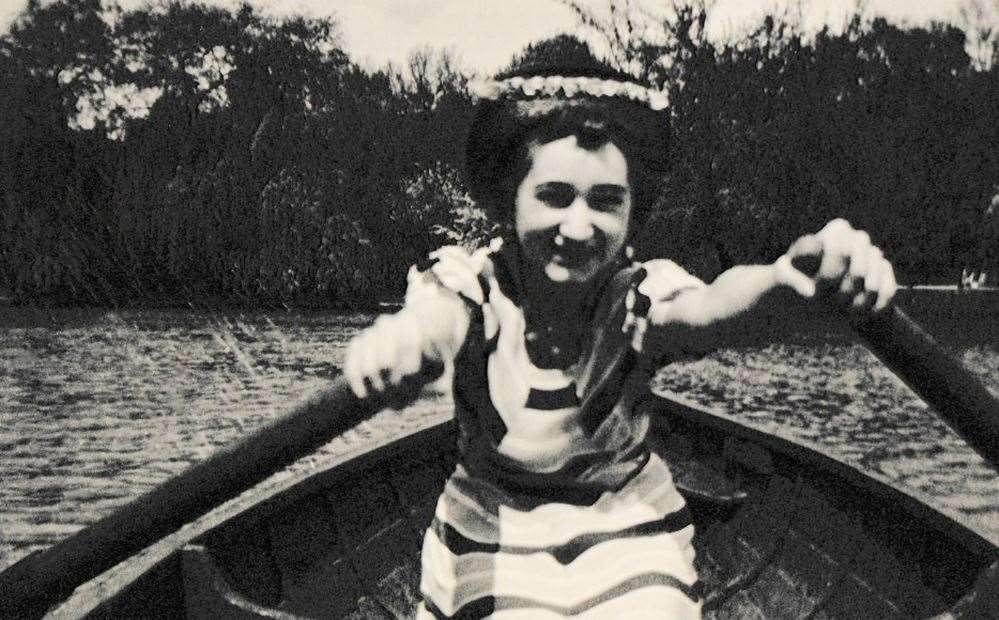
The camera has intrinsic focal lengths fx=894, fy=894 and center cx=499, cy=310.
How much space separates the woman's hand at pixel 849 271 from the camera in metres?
1.04

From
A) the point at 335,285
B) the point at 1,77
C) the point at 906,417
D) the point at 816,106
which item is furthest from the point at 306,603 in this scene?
the point at 1,77

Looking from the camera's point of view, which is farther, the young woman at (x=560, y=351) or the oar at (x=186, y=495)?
the young woman at (x=560, y=351)

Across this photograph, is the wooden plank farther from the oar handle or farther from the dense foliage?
the dense foliage

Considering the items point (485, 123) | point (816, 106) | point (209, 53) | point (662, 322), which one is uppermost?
point (209, 53)

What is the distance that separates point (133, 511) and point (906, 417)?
481 inches

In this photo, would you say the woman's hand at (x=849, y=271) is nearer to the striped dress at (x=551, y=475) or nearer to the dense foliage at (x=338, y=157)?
the striped dress at (x=551, y=475)

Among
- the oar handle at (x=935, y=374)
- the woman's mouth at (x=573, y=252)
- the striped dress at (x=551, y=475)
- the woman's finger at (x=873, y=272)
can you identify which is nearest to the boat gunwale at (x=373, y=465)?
Answer: the striped dress at (x=551, y=475)

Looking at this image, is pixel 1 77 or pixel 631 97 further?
pixel 1 77

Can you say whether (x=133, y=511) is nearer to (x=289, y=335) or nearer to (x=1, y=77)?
(x=289, y=335)

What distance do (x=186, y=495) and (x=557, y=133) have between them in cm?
75

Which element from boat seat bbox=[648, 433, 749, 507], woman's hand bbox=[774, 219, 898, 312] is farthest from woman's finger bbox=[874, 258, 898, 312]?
boat seat bbox=[648, 433, 749, 507]

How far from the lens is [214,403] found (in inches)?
481

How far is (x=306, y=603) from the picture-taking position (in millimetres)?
3117

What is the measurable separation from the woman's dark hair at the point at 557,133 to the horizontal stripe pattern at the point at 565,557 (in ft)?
1.51
